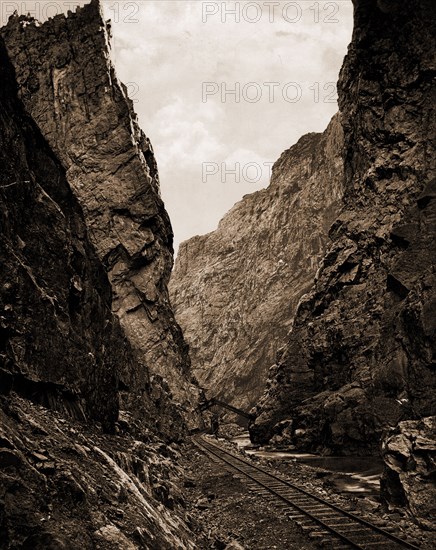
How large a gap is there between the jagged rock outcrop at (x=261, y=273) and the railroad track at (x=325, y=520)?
75.2 m

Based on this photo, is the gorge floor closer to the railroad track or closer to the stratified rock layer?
the railroad track

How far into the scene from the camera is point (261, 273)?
10675cm

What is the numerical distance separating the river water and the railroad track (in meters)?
2.40

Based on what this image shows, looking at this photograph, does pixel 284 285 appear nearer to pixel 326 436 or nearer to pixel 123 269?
pixel 123 269

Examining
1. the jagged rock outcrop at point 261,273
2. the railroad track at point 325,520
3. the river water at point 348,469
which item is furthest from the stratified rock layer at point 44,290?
the jagged rock outcrop at point 261,273

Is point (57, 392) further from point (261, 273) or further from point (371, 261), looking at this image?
point (261, 273)

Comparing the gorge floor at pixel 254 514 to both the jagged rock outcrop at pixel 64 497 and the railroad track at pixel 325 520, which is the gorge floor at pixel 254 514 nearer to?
the railroad track at pixel 325 520

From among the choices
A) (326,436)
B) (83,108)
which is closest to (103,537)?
(326,436)

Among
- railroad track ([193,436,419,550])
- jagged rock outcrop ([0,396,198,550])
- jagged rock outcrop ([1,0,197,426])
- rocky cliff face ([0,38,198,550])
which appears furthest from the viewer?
jagged rock outcrop ([1,0,197,426])

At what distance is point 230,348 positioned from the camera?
337 feet

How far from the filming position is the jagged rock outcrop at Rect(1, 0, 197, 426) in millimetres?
48000

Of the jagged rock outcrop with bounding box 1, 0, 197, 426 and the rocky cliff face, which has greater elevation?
the jagged rock outcrop with bounding box 1, 0, 197, 426

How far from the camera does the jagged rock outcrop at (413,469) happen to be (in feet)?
43.4

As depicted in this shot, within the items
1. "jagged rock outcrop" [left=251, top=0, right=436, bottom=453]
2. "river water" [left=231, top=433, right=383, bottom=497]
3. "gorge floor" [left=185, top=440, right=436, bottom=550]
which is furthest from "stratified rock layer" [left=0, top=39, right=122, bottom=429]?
"jagged rock outcrop" [left=251, top=0, right=436, bottom=453]
